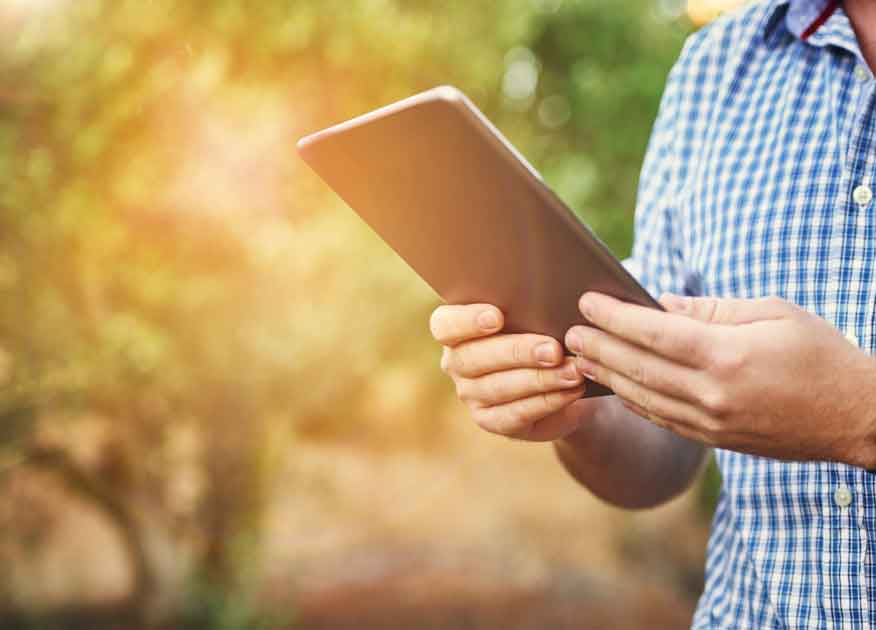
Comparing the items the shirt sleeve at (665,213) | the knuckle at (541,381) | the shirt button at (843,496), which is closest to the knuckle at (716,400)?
the knuckle at (541,381)

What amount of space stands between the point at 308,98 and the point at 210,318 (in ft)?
4.15

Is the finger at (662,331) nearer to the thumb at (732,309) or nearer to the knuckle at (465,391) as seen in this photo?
the thumb at (732,309)

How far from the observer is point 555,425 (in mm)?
1162

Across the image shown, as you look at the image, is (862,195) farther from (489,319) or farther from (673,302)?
(489,319)

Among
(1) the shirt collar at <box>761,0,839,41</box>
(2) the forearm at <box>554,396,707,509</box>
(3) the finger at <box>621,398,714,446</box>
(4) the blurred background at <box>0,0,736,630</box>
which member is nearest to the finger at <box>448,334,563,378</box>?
(3) the finger at <box>621,398,714,446</box>

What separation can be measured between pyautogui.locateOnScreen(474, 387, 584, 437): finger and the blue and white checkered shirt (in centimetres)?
29

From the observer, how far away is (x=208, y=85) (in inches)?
181

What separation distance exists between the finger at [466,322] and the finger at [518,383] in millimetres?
51

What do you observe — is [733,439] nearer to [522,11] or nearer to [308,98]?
[308,98]

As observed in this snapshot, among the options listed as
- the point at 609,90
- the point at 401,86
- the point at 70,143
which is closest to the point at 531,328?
the point at 70,143

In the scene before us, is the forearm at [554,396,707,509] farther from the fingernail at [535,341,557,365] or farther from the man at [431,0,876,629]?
the fingernail at [535,341,557,365]

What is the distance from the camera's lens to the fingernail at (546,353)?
3.38ft

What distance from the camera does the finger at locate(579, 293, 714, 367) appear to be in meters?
0.86

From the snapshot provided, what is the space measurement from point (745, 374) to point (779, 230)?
0.37 metres
